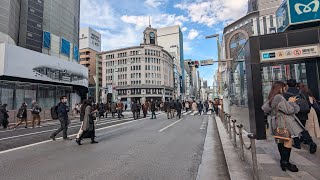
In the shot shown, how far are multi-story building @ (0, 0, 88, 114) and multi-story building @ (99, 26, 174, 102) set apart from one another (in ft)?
126

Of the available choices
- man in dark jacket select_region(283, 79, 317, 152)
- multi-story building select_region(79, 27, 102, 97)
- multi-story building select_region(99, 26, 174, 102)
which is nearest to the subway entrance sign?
man in dark jacket select_region(283, 79, 317, 152)

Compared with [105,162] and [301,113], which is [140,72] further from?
[301,113]

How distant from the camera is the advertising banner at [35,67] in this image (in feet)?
70.2

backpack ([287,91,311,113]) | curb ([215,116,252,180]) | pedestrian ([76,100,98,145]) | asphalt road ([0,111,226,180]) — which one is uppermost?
backpack ([287,91,311,113])

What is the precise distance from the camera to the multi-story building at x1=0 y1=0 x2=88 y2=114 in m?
21.9

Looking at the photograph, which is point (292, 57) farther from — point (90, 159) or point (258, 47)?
point (90, 159)

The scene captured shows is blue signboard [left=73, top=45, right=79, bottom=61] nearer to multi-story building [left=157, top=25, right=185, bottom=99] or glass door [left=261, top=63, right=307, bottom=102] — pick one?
glass door [left=261, top=63, right=307, bottom=102]

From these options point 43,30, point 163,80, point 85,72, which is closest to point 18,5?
point 43,30

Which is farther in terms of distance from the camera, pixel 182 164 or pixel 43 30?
pixel 43 30

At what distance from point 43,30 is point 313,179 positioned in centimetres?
3817

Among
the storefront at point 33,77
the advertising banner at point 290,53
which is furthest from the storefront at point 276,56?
the storefront at point 33,77

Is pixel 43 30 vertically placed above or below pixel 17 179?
above

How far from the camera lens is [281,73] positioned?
9016 mm

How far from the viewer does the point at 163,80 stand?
86.2 meters
